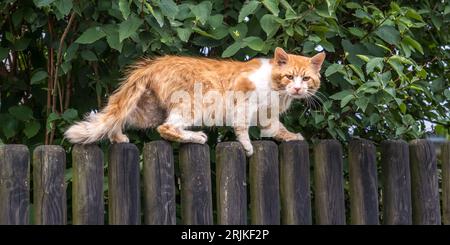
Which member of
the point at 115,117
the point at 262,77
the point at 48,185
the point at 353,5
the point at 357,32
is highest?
the point at 353,5

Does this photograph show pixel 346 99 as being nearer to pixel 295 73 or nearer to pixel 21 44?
pixel 295 73

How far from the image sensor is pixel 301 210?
4.16m

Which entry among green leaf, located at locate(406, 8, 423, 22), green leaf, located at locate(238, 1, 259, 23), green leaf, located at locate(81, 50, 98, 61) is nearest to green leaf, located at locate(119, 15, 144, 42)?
green leaf, located at locate(81, 50, 98, 61)

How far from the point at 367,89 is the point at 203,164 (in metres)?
0.83

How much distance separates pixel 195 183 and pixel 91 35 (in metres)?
0.91

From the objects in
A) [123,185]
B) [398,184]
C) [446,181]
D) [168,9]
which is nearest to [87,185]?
[123,185]

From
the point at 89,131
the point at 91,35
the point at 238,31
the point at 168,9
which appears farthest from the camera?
the point at 238,31

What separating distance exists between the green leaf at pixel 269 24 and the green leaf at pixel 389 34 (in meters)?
0.56

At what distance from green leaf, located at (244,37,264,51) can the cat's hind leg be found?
1.56 ft

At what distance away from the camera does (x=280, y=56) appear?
4430 mm

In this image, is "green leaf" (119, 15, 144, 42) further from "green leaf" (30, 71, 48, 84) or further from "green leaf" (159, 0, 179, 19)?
"green leaf" (30, 71, 48, 84)

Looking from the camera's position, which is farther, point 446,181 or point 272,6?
point 446,181
